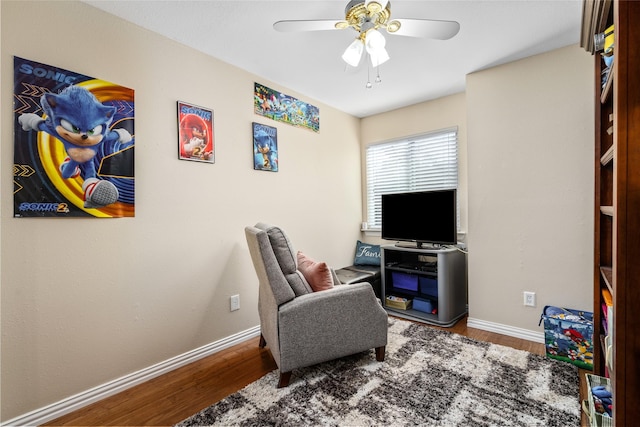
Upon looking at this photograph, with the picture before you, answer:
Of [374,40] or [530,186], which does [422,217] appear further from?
[374,40]

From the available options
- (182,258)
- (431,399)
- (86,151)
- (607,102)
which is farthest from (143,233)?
(607,102)

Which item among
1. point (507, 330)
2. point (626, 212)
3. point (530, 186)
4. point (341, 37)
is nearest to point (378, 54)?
point (341, 37)

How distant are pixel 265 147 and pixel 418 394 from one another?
2.32 meters

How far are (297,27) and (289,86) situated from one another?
147 centimetres

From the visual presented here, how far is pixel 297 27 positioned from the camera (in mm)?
1660

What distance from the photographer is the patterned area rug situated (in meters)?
1.61

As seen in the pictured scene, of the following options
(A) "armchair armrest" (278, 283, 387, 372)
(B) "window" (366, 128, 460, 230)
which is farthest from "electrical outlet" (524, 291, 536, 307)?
(A) "armchair armrest" (278, 283, 387, 372)

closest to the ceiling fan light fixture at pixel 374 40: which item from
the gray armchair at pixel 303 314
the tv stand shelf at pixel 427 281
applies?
the gray armchair at pixel 303 314

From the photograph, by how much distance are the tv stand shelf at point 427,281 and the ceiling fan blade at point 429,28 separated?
192 cm

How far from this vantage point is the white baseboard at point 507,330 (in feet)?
8.42

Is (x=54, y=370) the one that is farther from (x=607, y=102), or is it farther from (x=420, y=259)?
(x=607, y=102)

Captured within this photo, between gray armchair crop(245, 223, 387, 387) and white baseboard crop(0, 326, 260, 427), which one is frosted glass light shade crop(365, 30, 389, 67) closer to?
gray armchair crop(245, 223, 387, 387)

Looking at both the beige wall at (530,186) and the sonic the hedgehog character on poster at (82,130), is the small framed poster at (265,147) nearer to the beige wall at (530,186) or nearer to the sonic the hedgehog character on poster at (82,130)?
the sonic the hedgehog character on poster at (82,130)

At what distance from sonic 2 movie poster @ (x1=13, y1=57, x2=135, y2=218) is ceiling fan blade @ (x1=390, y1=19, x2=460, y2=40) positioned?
1802 mm
